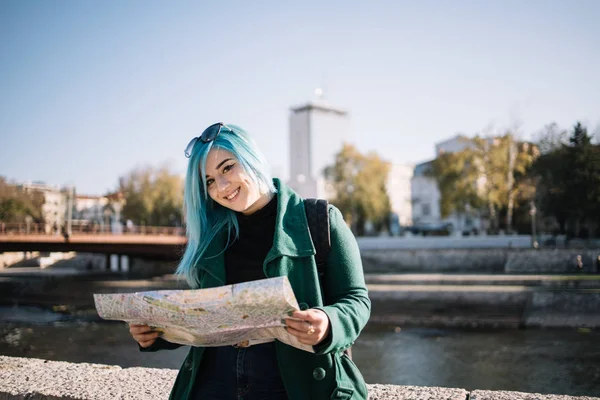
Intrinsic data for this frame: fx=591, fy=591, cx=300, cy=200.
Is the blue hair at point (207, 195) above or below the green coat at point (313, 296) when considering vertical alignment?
above

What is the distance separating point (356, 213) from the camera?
179 ft

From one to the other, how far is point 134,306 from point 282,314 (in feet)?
1.77

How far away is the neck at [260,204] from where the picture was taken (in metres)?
2.31

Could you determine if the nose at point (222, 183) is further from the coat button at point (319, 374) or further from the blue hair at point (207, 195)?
the coat button at point (319, 374)

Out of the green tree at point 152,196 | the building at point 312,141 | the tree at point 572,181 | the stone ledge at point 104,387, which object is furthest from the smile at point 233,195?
the building at point 312,141

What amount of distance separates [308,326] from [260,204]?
675mm

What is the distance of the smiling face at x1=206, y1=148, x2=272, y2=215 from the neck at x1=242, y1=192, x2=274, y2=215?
3cm

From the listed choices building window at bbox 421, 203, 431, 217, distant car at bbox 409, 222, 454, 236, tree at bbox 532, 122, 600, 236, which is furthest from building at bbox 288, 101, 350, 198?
tree at bbox 532, 122, 600, 236

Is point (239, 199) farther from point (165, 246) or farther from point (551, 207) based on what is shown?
point (551, 207)

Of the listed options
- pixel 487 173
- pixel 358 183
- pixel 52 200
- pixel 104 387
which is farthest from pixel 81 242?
pixel 52 200

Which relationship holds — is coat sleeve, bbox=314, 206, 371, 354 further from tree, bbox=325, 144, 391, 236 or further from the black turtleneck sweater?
tree, bbox=325, 144, 391, 236

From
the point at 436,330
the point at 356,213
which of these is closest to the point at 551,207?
the point at 356,213

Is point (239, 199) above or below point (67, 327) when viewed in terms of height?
above

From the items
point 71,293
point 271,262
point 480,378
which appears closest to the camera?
point 271,262
